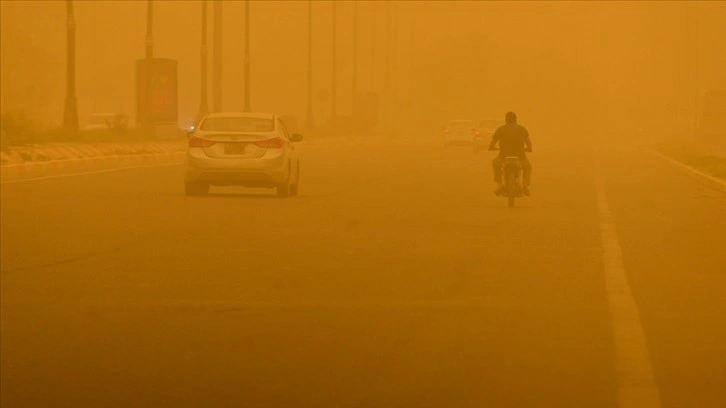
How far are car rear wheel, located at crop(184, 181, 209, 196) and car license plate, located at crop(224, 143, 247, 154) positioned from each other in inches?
39.9

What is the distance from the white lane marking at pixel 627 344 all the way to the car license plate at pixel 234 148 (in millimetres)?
10127

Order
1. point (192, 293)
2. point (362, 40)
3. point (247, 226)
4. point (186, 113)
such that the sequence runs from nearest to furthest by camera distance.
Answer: point (192, 293), point (247, 226), point (186, 113), point (362, 40)

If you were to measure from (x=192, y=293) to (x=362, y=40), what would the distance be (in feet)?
524

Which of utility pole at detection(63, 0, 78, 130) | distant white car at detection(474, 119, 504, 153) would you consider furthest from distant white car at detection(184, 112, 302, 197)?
distant white car at detection(474, 119, 504, 153)

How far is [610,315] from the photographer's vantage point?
1184cm

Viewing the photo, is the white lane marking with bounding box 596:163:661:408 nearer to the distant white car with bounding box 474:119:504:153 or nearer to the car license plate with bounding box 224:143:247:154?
the car license plate with bounding box 224:143:247:154

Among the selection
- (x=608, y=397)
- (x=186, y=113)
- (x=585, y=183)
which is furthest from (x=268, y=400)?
(x=186, y=113)

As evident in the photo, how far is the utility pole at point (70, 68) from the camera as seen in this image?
158 feet

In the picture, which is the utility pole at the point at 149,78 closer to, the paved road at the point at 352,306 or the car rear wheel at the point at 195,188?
the car rear wheel at the point at 195,188

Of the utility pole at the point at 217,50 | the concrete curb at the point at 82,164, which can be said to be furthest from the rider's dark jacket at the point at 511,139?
the utility pole at the point at 217,50

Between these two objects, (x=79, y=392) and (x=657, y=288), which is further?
(x=657, y=288)

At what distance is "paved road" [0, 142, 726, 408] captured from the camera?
8.92 meters

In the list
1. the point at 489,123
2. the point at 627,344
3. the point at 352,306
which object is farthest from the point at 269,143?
the point at 489,123

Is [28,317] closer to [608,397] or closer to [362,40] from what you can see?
[608,397]
